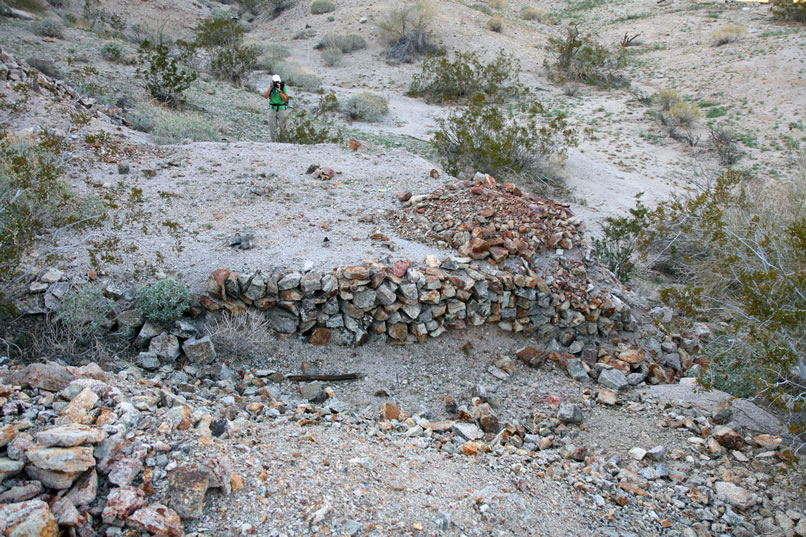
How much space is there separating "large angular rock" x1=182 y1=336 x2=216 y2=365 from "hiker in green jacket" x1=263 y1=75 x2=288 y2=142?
18.1ft

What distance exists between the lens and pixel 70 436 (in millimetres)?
2379

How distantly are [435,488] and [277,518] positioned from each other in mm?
908

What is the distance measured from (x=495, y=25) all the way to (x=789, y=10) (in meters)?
11.5

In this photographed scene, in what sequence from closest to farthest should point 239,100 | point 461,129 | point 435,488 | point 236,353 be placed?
point 435,488, point 236,353, point 461,129, point 239,100

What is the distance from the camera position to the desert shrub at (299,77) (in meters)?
→ 15.7

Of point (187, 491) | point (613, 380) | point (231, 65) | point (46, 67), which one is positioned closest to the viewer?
point (187, 491)

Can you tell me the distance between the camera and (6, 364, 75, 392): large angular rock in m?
2.91

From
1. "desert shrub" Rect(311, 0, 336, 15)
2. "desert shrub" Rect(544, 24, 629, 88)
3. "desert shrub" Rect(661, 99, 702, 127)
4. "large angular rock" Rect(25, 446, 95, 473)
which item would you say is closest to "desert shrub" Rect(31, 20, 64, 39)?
"desert shrub" Rect(311, 0, 336, 15)

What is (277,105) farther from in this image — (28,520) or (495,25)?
(495,25)

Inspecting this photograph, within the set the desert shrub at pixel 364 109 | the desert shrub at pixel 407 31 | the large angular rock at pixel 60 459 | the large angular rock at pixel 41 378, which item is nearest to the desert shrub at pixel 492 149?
the desert shrub at pixel 364 109

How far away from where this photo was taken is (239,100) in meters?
12.6

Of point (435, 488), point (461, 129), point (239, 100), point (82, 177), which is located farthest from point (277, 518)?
point (239, 100)

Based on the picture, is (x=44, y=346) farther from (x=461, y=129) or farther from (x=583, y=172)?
(x=583, y=172)

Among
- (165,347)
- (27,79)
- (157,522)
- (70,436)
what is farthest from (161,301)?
(27,79)
